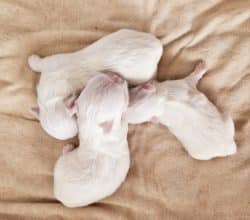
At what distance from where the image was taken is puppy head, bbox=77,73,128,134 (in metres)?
1.40

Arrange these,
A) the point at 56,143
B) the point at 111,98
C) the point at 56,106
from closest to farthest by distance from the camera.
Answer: the point at 111,98 → the point at 56,106 → the point at 56,143

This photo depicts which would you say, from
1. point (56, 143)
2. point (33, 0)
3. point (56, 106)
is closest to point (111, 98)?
point (56, 106)

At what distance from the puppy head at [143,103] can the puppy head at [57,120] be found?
0.19 metres

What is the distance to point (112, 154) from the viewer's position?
4.85 ft

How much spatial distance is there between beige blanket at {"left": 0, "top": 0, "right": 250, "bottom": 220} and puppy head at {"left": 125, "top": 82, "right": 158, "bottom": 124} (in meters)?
0.09

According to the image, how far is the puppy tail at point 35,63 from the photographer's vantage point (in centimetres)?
162

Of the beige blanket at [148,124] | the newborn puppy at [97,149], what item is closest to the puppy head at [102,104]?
the newborn puppy at [97,149]

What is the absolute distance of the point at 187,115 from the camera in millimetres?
1482

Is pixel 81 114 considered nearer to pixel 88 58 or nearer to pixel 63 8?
pixel 88 58

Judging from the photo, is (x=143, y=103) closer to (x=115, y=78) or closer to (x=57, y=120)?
(x=115, y=78)

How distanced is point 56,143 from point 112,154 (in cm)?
25

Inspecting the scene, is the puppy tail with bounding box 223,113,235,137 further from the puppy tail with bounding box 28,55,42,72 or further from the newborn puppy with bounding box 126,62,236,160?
the puppy tail with bounding box 28,55,42,72

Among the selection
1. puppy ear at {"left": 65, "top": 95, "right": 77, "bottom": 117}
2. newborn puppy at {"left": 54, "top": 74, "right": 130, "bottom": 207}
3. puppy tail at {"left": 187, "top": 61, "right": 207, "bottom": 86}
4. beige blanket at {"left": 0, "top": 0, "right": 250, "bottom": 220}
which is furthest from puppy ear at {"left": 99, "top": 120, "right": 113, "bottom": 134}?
puppy tail at {"left": 187, "top": 61, "right": 207, "bottom": 86}

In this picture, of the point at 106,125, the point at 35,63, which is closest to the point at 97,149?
the point at 106,125
